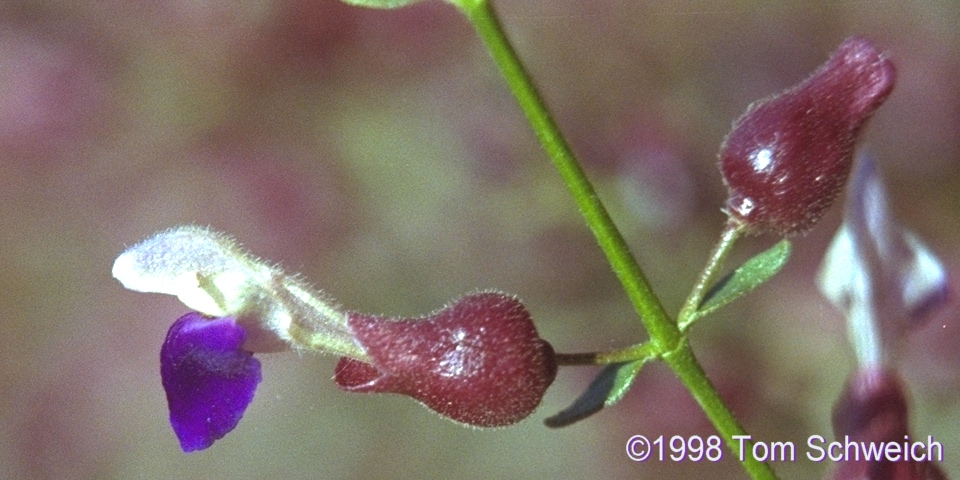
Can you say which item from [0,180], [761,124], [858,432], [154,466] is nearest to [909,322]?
[858,432]

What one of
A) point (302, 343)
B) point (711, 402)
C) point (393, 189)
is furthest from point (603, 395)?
point (393, 189)

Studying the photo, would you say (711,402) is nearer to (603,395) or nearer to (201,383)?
(603,395)

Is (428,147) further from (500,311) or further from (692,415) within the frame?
(500,311)

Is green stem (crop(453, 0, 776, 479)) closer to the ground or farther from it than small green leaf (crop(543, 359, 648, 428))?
farther from it

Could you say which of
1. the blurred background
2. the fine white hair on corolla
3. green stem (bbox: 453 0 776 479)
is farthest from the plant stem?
→ the blurred background

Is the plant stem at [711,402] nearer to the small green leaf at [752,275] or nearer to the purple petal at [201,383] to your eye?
the small green leaf at [752,275]

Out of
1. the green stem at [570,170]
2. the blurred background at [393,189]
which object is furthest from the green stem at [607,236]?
the blurred background at [393,189]

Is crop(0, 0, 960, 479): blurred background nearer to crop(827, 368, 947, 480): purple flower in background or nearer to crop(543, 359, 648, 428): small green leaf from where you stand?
crop(827, 368, 947, 480): purple flower in background
